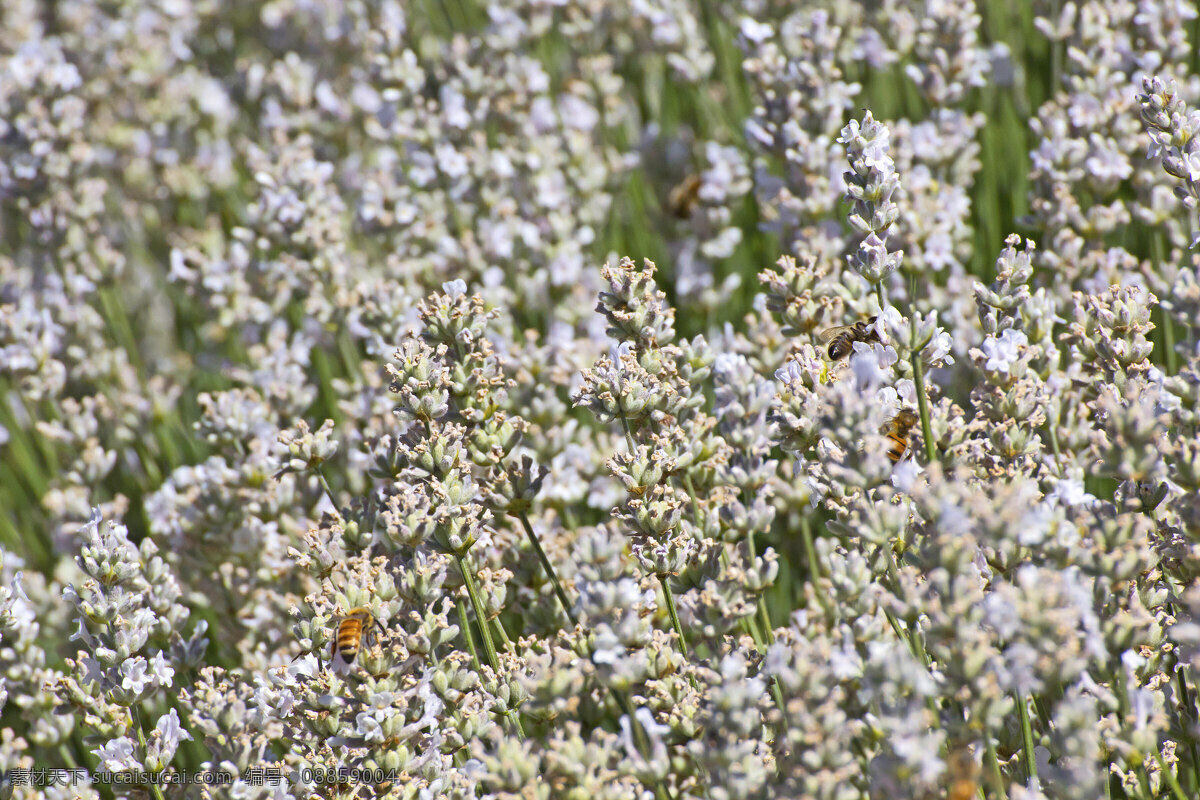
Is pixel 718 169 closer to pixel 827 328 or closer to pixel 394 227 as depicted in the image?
pixel 394 227

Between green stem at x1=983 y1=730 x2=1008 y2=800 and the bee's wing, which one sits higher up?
the bee's wing

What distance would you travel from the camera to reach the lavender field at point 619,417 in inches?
68.0

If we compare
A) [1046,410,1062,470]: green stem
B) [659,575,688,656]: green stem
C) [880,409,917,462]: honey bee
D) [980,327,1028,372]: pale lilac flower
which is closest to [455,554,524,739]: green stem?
[659,575,688,656]: green stem

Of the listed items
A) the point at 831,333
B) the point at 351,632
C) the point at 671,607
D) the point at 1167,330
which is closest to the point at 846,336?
the point at 831,333

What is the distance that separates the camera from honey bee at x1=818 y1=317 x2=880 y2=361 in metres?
2.45

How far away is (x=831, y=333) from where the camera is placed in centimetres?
248

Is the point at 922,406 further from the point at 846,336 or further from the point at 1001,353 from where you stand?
the point at 846,336

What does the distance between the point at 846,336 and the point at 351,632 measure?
1298 mm

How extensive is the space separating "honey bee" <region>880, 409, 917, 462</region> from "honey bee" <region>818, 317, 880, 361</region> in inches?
10.5

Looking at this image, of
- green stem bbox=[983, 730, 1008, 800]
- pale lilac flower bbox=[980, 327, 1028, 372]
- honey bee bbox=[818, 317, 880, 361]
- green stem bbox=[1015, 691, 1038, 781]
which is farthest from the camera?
honey bee bbox=[818, 317, 880, 361]

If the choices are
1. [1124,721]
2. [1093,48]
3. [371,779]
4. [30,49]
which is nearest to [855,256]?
[1124,721]

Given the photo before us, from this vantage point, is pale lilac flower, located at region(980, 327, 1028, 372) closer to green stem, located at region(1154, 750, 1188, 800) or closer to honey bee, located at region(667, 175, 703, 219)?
green stem, located at region(1154, 750, 1188, 800)

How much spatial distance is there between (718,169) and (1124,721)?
2.68m

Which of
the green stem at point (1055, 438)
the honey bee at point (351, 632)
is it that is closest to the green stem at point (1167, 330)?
the green stem at point (1055, 438)
